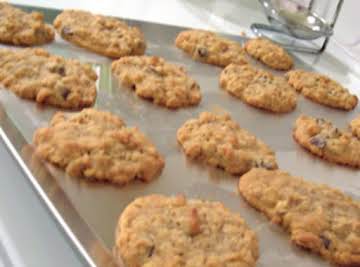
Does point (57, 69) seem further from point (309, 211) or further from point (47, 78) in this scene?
point (309, 211)

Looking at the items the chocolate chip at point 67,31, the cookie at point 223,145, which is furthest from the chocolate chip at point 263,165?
the chocolate chip at point 67,31

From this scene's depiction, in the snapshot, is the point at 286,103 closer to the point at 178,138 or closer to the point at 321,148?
the point at 321,148

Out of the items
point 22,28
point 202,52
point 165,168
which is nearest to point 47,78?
point 22,28

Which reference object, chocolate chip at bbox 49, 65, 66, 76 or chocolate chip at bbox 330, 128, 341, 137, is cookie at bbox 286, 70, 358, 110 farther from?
chocolate chip at bbox 49, 65, 66, 76

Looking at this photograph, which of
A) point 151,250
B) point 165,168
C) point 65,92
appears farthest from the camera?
point 65,92

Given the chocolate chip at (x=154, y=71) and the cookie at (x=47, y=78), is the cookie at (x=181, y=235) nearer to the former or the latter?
the cookie at (x=47, y=78)

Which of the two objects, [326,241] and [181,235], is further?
[326,241]

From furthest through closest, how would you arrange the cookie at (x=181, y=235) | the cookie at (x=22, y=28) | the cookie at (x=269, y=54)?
1. the cookie at (x=269, y=54)
2. the cookie at (x=22, y=28)
3. the cookie at (x=181, y=235)
